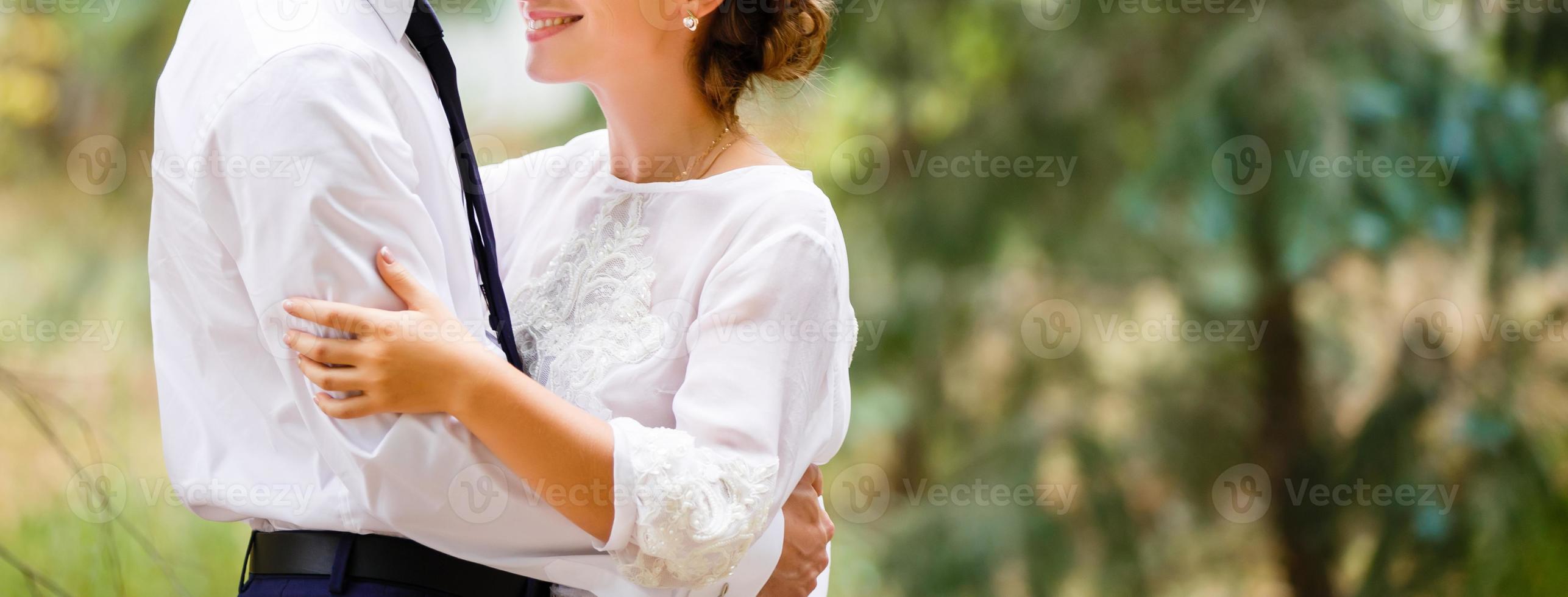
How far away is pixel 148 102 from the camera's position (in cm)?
296

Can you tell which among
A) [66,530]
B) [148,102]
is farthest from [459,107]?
[148,102]

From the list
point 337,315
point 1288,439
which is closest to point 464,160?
point 337,315

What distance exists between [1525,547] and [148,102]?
3504mm

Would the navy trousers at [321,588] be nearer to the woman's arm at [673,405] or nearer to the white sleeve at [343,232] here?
the white sleeve at [343,232]

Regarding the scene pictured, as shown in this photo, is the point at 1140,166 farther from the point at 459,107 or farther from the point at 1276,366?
the point at 459,107

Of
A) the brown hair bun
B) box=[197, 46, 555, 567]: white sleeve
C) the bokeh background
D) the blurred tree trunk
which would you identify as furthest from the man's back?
the blurred tree trunk

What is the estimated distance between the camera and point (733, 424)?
124 centimetres

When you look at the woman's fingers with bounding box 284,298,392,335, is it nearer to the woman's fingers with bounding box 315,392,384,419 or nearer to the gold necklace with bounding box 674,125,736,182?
the woman's fingers with bounding box 315,392,384,419

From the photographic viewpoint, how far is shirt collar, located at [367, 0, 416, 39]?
4.05ft

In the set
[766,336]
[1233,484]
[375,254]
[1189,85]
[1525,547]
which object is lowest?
[1233,484]

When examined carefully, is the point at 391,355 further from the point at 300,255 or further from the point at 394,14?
the point at 394,14

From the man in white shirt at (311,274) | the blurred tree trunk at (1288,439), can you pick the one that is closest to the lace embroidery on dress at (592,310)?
the man in white shirt at (311,274)

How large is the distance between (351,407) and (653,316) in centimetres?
39

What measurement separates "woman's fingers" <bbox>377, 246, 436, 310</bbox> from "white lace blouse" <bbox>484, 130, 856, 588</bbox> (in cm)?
23
